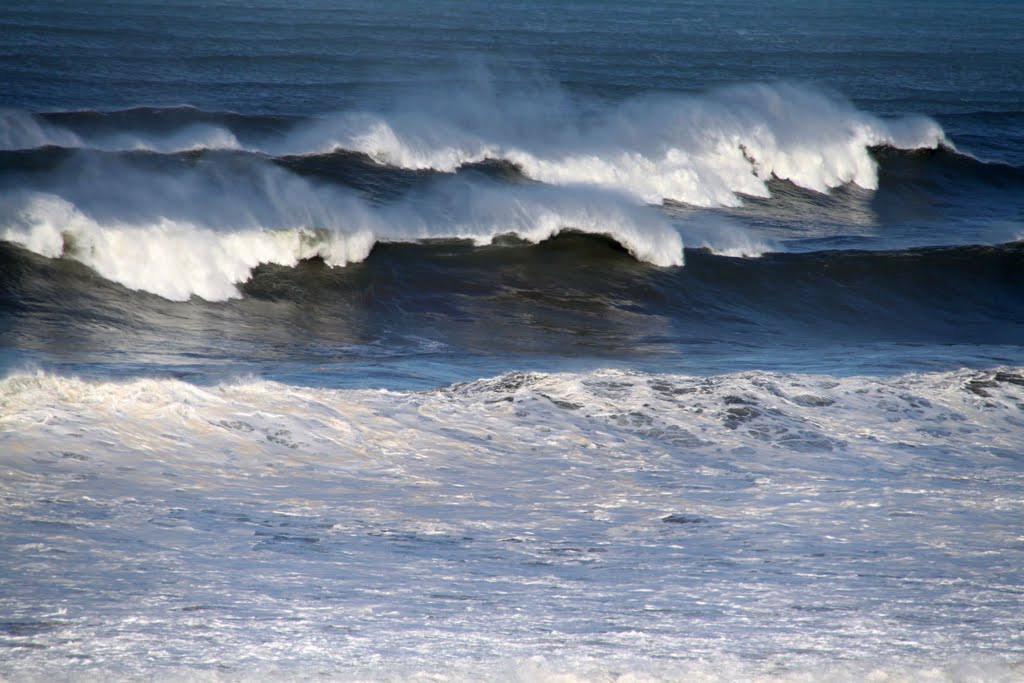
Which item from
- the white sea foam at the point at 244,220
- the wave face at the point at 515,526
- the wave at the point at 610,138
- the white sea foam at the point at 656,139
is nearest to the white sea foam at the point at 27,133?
the wave at the point at 610,138

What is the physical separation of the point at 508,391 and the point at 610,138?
9.98 metres

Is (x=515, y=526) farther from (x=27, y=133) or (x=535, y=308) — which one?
(x=27, y=133)

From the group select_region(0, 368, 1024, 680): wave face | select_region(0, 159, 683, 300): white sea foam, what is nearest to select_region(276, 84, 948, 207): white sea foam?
select_region(0, 159, 683, 300): white sea foam

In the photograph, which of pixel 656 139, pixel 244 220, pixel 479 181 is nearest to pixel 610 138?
pixel 656 139

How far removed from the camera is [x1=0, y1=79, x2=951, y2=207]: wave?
50.1 feet

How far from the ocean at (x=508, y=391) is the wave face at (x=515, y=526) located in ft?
0.07

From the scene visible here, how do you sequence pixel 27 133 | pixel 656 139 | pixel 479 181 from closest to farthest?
pixel 479 181, pixel 27 133, pixel 656 139

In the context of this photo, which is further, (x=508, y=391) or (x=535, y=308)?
(x=535, y=308)

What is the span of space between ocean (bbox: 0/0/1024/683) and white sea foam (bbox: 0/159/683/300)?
0.05 m

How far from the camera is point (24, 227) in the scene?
32.6ft

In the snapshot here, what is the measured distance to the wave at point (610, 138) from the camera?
1526cm

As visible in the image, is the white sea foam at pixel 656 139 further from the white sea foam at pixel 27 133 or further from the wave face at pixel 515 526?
the wave face at pixel 515 526

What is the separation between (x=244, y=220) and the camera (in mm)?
10922

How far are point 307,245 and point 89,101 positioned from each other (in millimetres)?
11250
